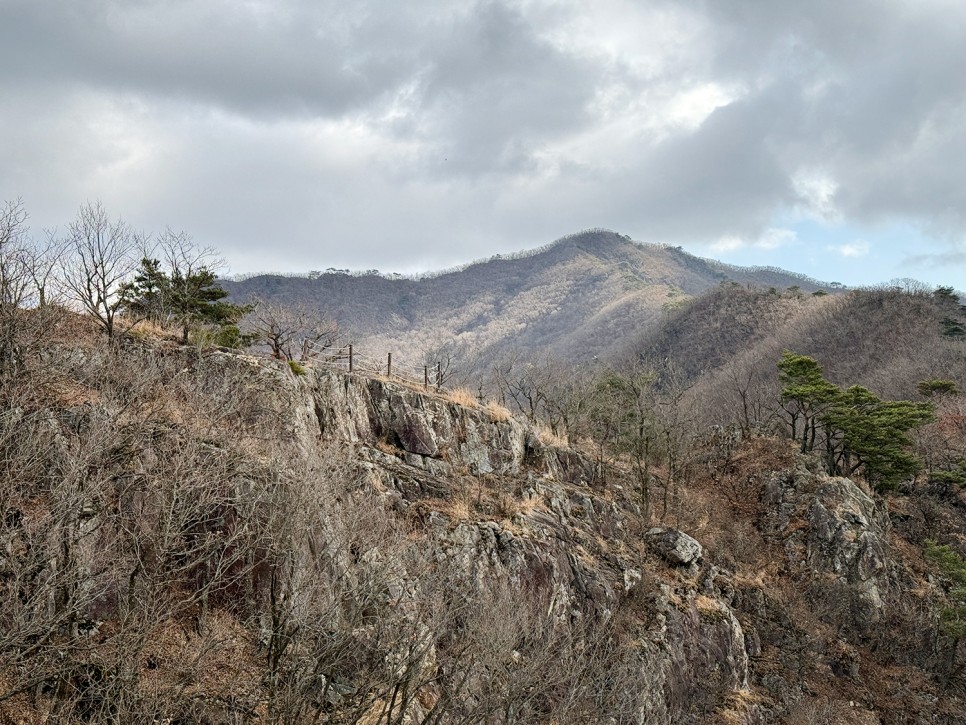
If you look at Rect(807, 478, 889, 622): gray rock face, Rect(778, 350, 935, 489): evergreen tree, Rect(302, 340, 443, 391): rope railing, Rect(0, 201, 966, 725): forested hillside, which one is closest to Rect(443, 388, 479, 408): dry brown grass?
Rect(0, 201, 966, 725): forested hillside

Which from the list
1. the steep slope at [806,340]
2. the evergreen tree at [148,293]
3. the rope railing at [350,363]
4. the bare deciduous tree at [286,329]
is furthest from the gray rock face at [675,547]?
the steep slope at [806,340]

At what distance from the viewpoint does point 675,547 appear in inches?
895

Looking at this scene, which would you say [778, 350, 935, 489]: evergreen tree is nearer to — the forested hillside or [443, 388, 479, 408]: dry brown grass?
the forested hillside

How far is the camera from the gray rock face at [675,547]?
890 inches

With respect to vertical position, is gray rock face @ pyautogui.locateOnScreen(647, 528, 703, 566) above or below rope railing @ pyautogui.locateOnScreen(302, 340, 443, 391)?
below

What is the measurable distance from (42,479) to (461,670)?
8974 mm

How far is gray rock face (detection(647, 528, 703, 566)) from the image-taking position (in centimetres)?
2259

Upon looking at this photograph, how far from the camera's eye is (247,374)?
1788 cm

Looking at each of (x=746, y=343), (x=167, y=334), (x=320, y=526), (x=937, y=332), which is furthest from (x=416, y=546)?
(x=746, y=343)

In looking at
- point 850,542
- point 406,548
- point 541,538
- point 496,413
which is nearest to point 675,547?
point 541,538

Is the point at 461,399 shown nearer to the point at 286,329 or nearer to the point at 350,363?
the point at 350,363

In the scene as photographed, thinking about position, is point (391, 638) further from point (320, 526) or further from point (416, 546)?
point (416, 546)

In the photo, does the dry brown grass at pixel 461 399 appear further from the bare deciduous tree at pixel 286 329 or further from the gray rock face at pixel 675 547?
the gray rock face at pixel 675 547

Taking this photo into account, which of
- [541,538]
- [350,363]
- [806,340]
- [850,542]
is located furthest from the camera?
[806,340]
